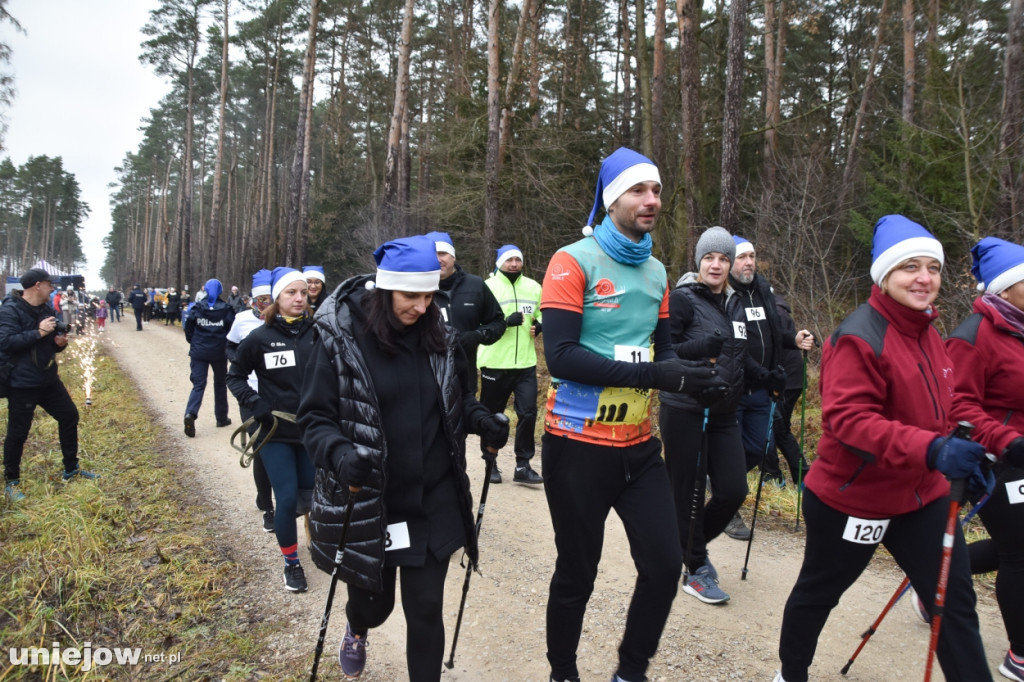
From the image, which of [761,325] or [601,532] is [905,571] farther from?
[761,325]

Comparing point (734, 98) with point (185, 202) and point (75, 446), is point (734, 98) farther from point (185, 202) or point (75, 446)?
point (185, 202)

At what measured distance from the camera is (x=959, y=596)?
2.61 m

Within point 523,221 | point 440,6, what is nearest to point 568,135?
point 523,221

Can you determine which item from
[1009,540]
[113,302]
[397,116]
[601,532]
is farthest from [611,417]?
[113,302]

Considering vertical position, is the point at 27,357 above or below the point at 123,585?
above

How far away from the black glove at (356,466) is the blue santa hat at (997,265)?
119 inches

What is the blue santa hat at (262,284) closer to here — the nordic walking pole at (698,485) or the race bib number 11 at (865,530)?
the nordic walking pole at (698,485)

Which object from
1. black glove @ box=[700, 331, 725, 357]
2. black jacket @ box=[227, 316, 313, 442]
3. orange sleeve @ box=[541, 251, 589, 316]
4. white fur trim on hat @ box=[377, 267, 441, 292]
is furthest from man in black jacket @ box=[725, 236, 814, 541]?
black jacket @ box=[227, 316, 313, 442]

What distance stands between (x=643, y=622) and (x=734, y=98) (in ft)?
35.0

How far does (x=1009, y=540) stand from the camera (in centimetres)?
316

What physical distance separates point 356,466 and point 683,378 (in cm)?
138

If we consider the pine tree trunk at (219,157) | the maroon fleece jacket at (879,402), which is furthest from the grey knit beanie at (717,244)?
the pine tree trunk at (219,157)

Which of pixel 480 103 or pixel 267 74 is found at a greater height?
pixel 267 74

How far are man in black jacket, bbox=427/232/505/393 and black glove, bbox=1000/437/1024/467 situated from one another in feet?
12.8
